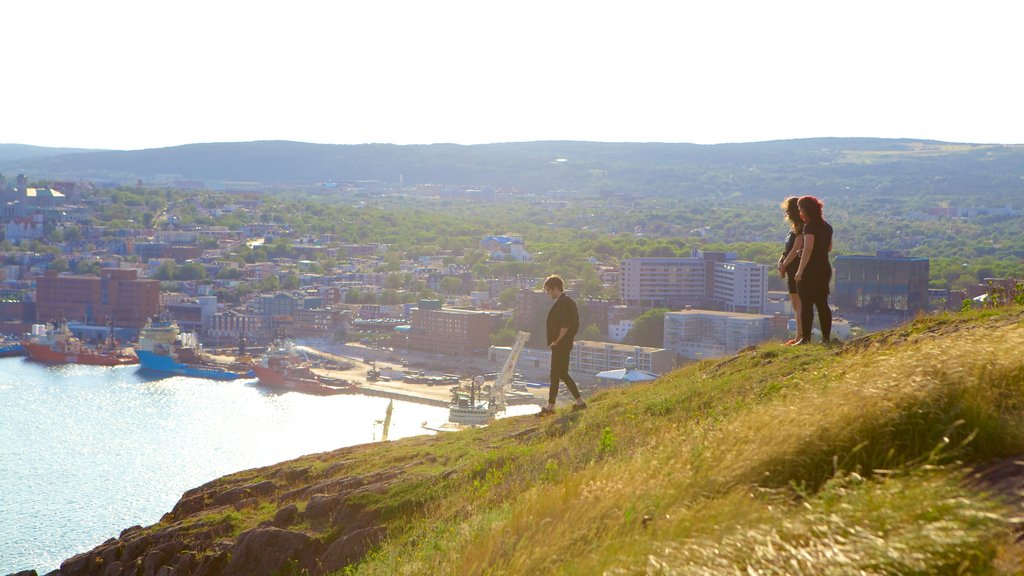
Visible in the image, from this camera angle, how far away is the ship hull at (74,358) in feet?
136

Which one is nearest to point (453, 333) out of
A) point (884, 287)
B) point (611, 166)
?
point (884, 287)

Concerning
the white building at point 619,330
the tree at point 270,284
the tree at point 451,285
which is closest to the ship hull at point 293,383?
the white building at point 619,330

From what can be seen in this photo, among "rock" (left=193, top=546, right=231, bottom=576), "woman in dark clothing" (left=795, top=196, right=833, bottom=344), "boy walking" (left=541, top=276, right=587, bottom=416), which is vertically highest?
"woman in dark clothing" (left=795, top=196, right=833, bottom=344)

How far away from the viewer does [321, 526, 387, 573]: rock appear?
5.09 meters

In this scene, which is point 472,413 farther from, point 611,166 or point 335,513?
point 611,166

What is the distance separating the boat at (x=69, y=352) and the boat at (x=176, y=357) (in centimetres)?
91

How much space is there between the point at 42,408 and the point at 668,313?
16730 mm

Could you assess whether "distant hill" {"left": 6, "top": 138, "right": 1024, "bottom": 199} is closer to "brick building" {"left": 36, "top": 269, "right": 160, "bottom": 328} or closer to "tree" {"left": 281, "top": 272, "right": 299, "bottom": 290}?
"tree" {"left": 281, "top": 272, "right": 299, "bottom": 290}

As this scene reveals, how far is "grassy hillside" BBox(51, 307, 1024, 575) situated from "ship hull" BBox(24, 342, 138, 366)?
→ 3689 cm

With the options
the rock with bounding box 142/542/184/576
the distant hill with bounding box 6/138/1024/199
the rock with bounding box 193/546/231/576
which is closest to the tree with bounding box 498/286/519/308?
the rock with bounding box 142/542/184/576

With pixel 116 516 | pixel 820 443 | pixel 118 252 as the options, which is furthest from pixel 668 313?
pixel 118 252

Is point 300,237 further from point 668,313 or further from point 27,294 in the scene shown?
point 668,313

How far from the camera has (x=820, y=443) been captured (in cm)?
338

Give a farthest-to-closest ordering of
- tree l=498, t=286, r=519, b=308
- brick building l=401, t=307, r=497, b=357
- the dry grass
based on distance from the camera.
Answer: tree l=498, t=286, r=519, b=308, brick building l=401, t=307, r=497, b=357, the dry grass
